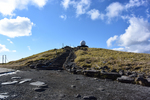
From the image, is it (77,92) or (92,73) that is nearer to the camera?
(77,92)

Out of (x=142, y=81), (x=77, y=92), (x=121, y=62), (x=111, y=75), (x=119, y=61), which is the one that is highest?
(x=119, y=61)

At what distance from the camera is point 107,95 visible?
6012mm

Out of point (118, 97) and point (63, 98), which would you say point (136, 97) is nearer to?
point (118, 97)

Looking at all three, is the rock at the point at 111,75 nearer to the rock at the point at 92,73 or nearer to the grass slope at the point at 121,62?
the rock at the point at 92,73

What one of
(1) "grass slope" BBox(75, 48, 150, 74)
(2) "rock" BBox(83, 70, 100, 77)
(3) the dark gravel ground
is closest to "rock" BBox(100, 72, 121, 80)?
(2) "rock" BBox(83, 70, 100, 77)

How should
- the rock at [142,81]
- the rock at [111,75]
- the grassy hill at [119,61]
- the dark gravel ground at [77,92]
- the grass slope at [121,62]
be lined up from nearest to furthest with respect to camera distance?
the dark gravel ground at [77,92]
the rock at [142,81]
the rock at [111,75]
the grass slope at [121,62]
the grassy hill at [119,61]

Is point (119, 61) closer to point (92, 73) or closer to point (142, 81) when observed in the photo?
point (92, 73)

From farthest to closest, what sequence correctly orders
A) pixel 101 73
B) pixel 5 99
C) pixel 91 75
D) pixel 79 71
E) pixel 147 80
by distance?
pixel 79 71
pixel 91 75
pixel 101 73
pixel 147 80
pixel 5 99

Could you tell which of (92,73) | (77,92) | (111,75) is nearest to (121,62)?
(111,75)

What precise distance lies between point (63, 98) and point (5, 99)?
2.89 metres

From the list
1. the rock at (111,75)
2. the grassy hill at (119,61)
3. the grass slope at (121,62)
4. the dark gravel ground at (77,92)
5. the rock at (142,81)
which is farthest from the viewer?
the grassy hill at (119,61)

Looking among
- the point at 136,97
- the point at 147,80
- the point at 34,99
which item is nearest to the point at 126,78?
the point at 147,80

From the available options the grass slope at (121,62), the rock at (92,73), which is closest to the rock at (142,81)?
the grass slope at (121,62)

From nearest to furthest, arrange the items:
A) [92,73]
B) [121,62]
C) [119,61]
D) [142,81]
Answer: [142,81] < [92,73] < [121,62] < [119,61]
